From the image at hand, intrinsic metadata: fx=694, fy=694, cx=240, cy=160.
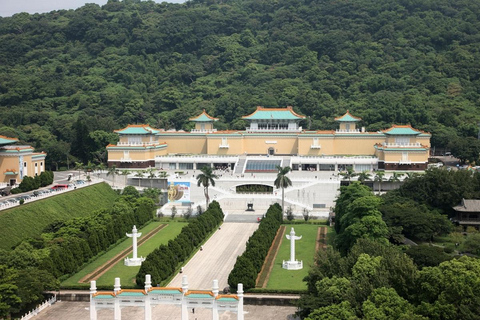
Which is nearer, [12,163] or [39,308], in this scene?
[39,308]

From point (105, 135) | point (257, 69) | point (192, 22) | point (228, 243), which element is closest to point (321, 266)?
point (228, 243)

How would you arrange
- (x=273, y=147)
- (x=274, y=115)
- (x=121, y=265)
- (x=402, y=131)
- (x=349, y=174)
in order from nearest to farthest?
1. (x=121, y=265)
2. (x=349, y=174)
3. (x=402, y=131)
4. (x=273, y=147)
5. (x=274, y=115)

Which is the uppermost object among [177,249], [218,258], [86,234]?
[86,234]

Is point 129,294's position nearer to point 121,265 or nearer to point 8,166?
point 121,265

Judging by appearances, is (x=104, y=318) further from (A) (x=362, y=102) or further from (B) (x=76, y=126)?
(A) (x=362, y=102)

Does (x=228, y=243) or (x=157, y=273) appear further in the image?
(x=228, y=243)

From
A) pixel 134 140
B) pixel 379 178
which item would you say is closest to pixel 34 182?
pixel 134 140

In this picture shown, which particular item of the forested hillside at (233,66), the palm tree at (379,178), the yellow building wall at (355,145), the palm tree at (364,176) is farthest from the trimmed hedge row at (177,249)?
the forested hillside at (233,66)
